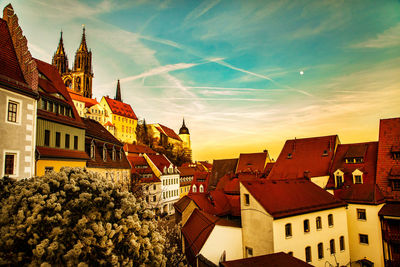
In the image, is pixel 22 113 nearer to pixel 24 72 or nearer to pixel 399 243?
pixel 24 72

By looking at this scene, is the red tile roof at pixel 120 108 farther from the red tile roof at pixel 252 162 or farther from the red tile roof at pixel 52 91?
the red tile roof at pixel 52 91

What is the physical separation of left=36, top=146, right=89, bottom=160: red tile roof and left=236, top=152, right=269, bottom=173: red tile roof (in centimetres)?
3368

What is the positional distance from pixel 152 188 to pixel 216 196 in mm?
18753

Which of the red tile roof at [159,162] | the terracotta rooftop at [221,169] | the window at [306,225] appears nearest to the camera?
the window at [306,225]

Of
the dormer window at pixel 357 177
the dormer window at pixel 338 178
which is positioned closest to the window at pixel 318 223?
the dormer window at pixel 338 178

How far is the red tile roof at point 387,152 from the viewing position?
25272mm

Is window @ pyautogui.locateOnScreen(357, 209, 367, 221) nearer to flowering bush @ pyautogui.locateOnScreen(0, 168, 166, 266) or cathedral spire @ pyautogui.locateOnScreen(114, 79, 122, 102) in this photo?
flowering bush @ pyautogui.locateOnScreen(0, 168, 166, 266)

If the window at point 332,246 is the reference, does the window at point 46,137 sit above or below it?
above

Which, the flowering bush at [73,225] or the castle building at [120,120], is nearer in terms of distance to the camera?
the flowering bush at [73,225]

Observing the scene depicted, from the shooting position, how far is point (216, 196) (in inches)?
1244

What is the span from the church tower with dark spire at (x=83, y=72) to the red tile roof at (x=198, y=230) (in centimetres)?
11368

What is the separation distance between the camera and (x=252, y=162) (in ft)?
160

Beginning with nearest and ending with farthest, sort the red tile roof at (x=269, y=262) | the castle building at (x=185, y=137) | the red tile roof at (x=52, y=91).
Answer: the red tile roof at (x=269, y=262)
the red tile roof at (x=52, y=91)
the castle building at (x=185, y=137)

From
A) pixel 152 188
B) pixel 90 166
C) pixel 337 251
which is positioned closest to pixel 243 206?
pixel 337 251
